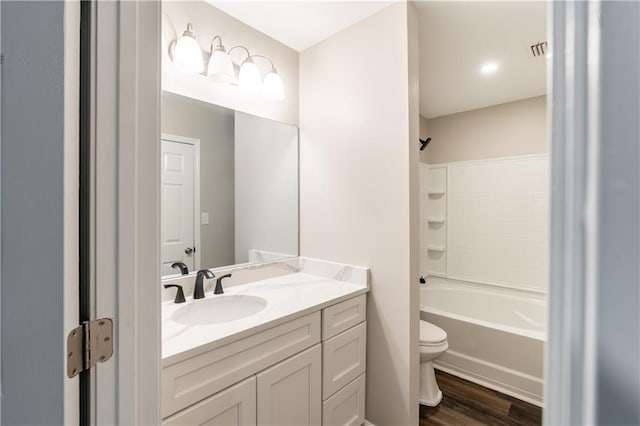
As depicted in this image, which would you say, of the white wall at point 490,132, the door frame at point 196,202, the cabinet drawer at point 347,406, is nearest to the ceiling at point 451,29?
the white wall at point 490,132

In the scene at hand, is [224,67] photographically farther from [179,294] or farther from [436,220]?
[436,220]

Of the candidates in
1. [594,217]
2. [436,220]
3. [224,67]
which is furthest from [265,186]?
[436,220]

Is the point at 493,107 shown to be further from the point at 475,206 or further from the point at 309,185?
the point at 309,185

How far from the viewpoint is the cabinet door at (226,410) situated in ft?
3.14

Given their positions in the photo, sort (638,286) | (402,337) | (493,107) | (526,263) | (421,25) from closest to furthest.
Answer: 1. (638,286)
2. (402,337)
3. (421,25)
4. (526,263)
5. (493,107)

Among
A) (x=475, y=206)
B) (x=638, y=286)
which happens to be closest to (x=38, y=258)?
(x=638, y=286)

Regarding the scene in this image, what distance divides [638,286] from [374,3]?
1.83 metres

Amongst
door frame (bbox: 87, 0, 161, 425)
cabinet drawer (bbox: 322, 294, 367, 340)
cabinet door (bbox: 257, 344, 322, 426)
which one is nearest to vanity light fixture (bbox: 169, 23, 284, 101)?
door frame (bbox: 87, 0, 161, 425)

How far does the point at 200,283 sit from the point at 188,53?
1174 millimetres

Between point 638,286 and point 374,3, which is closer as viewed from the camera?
point 638,286

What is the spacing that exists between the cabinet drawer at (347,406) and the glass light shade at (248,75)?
182 cm

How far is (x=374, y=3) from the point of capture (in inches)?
62.6

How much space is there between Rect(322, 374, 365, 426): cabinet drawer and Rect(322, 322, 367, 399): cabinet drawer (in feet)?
0.13

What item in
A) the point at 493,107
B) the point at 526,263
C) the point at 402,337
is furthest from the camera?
the point at 493,107
